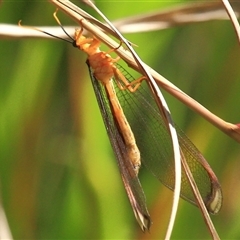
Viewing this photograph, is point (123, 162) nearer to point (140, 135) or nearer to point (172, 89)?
point (140, 135)

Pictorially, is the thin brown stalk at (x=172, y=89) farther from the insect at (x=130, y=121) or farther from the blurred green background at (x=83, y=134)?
the blurred green background at (x=83, y=134)

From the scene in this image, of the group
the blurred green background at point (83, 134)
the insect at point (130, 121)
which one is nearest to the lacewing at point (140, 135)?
the insect at point (130, 121)

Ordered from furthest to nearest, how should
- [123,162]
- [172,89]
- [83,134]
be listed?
[83,134] → [123,162] → [172,89]

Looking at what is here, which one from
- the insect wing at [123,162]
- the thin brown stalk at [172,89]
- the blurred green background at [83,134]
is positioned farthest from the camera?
the blurred green background at [83,134]

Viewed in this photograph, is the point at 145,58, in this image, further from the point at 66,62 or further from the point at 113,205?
the point at 113,205

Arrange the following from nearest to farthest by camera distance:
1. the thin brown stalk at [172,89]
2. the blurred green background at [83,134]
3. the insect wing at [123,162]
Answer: the thin brown stalk at [172,89] < the insect wing at [123,162] < the blurred green background at [83,134]

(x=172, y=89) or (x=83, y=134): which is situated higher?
(x=83, y=134)

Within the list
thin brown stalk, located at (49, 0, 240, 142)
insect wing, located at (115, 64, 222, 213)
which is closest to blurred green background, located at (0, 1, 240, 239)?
insect wing, located at (115, 64, 222, 213)

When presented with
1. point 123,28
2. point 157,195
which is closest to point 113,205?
point 157,195

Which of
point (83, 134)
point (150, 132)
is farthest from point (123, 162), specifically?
point (83, 134)
